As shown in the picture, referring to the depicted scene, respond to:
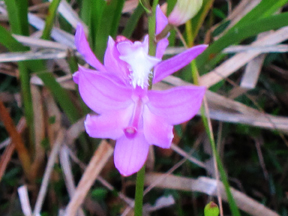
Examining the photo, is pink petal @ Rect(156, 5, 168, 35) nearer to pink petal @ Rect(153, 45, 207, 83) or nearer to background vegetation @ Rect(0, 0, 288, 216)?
pink petal @ Rect(153, 45, 207, 83)

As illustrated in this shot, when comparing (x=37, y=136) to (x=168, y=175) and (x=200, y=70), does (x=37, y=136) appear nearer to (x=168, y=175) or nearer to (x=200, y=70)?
(x=168, y=175)

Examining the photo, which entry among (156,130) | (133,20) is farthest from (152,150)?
(156,130)

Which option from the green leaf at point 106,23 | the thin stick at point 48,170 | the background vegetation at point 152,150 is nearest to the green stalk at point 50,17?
the background vegetation at point 152,150

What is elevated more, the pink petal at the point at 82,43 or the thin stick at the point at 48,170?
the pink petal at the point at 82,43

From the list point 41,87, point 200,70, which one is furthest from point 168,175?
point 41,87

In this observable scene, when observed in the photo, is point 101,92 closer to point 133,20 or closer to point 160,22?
point 160,22

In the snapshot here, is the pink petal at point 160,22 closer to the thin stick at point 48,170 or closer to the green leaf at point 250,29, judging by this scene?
the green leaf at point 250,29
